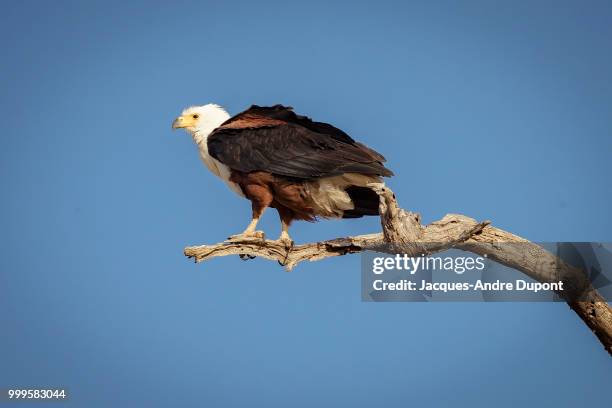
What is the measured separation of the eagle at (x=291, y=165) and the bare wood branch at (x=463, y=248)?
0.28 metres

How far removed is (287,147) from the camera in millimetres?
8445

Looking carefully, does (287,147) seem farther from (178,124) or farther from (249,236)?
(178,124)

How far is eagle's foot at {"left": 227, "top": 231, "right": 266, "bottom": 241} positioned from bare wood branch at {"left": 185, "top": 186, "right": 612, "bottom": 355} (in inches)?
1.6

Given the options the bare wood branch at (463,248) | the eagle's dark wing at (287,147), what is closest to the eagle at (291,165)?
the eagle's dark wing at (287,147)

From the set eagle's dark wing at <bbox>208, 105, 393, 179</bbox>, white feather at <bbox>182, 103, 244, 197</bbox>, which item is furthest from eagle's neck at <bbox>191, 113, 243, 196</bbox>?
eagle's dark wing at <bbox>208, 105, 393, 179</bbox>

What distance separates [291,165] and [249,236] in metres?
0.85

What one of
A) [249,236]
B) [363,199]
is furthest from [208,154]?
[363,199]

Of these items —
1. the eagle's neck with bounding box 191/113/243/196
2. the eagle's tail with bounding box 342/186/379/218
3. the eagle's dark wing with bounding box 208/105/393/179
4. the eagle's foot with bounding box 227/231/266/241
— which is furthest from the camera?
the eagle's neck with bounding box 191/113/243/196

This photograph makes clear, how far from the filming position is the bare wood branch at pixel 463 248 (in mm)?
7457

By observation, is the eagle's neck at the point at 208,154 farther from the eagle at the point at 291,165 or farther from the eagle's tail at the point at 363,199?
the eagle's tail at the point at 363,199

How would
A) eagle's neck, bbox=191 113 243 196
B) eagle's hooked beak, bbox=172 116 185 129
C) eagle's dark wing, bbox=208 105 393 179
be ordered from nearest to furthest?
eagle's dark wing, bbox=208 105 393 179, eagle's neck, bbox=191 113 243 196, eagle's hooked beak, bbox=172 116 185 129

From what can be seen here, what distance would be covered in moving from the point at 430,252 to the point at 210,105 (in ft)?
10.8

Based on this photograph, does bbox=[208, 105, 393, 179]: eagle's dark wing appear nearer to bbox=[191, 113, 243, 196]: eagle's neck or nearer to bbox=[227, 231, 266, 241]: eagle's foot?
bbox=[191, 113, 243, 196]: eagle's neck

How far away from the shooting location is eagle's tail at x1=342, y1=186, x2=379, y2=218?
841 centimetres
